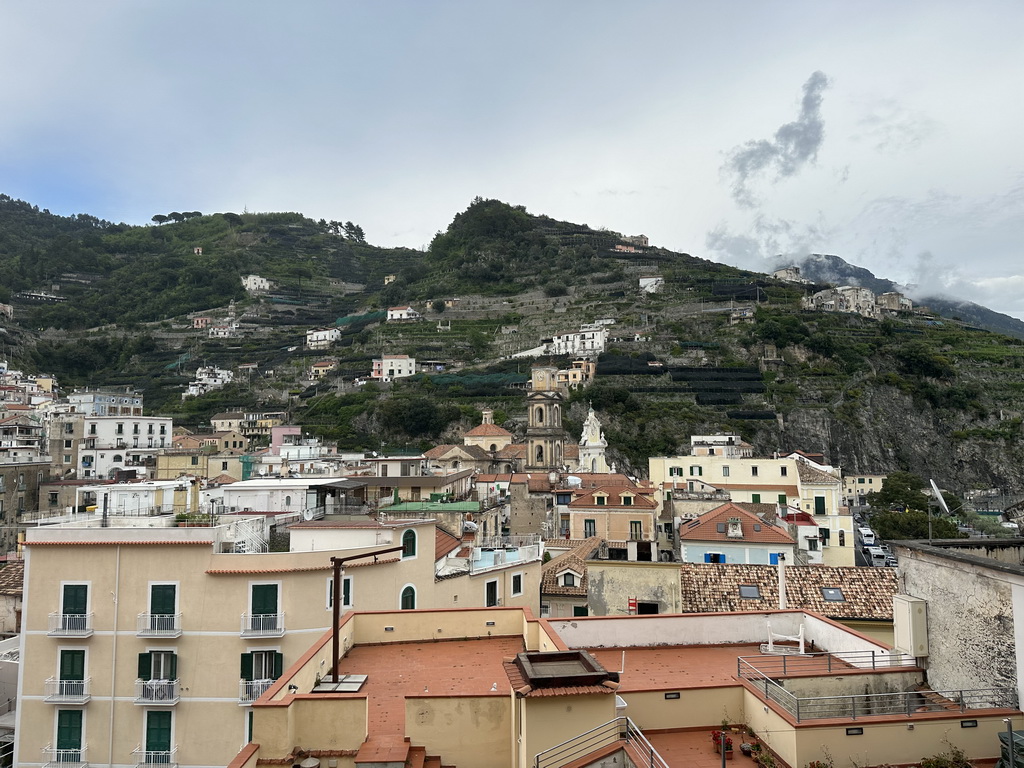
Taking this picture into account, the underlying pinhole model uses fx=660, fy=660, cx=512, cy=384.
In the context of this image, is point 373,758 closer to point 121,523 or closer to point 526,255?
point 121,523

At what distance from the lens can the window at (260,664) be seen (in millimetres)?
13344

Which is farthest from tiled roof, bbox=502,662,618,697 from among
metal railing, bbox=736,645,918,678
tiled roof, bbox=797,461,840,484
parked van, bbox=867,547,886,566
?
parked van, bbox=867,547,886,566

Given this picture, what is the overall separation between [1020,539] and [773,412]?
68.4 meters

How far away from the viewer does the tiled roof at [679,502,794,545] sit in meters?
22.1

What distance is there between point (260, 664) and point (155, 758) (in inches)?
111

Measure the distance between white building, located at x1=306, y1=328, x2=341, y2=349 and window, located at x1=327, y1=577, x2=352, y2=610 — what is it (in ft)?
290

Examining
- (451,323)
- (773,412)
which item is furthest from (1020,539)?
(451,323)

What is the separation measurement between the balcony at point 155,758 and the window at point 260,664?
2086mm

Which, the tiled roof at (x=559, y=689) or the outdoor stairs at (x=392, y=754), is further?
the outdoor stairs at (x=392, y=754)

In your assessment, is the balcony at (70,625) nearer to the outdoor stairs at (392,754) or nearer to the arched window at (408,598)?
the arched window at (408,598)

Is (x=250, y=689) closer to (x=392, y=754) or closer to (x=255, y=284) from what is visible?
(x=392, y=754)

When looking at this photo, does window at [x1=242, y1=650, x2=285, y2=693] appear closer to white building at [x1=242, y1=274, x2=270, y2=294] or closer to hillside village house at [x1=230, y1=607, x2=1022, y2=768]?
hillside village house at [x1=230, y1=607, x2=1022, y2=768]

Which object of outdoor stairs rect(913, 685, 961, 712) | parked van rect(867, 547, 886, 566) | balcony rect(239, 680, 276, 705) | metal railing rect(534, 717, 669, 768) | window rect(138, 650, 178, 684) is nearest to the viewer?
metal railing rect(534, 717, 669, 768)

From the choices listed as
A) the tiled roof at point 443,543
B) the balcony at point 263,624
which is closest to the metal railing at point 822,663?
the balcony at point 263,624
